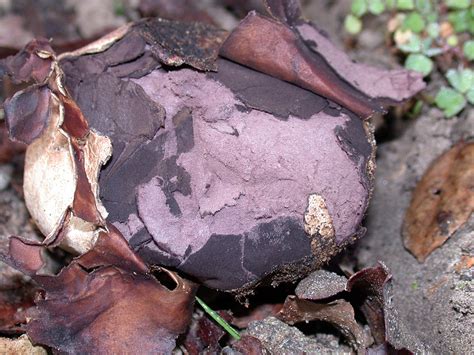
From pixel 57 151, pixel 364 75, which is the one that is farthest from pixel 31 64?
pixel 364 75

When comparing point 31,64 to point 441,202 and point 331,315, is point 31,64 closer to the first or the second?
point 331,315

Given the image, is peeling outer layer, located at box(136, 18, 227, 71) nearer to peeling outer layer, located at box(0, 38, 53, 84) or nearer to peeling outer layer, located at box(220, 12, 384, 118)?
peeling outer layer, located at box(220, 12, 384, 118)

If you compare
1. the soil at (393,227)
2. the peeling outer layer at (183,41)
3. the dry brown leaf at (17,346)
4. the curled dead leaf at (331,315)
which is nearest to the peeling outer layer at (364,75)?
the peeling outer layer at (183,41)

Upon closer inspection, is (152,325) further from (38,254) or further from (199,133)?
(199,133)

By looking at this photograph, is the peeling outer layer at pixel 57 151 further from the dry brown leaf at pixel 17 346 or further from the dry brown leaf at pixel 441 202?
the dry brown leaf at pixel 441 202

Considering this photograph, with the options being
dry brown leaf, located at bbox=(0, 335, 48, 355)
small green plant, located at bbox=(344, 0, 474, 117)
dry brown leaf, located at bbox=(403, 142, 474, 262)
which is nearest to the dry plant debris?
dry brown leaf, located at bbox=(0, 335, 48, 355)

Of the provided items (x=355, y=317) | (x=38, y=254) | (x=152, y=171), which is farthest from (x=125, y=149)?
(x=355, y=317)
